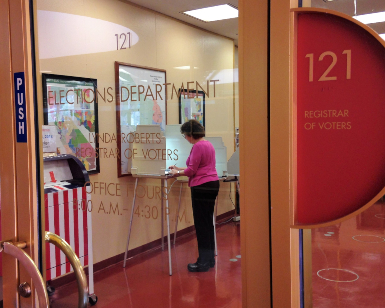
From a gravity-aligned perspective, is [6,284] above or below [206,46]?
below

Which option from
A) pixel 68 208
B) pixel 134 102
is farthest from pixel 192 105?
pixel 68 208

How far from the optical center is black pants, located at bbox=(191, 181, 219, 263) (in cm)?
117

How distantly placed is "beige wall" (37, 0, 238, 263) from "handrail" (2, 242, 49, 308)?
1.04ft

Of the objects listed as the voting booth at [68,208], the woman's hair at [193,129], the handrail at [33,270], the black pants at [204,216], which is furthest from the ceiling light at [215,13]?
the handrail at [33,270]

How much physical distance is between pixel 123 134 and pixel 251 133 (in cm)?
63

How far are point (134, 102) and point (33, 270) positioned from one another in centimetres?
69

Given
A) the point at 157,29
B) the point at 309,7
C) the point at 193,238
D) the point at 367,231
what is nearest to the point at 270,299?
the point at 367,231

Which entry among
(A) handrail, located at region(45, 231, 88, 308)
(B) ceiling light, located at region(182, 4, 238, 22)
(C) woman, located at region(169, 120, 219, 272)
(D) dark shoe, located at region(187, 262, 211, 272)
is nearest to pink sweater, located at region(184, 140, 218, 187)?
(C) woman, located at region(169, 120, 219, 272)

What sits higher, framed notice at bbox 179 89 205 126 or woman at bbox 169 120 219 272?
framed notice at bbox 179 89 205 126

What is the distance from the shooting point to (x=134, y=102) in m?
1.35

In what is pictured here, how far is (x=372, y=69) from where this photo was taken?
74 centimetres

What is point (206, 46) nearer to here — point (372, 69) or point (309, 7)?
point (309, 7)

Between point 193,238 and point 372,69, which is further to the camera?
point 193,238

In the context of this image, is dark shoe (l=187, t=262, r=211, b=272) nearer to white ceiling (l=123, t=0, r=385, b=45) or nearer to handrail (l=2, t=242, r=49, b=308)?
handrail (l=2, t=242, r=49, b=308)
